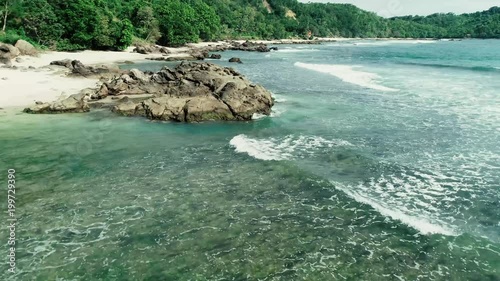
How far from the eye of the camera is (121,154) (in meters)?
16.1

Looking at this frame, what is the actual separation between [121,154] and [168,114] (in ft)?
20.1

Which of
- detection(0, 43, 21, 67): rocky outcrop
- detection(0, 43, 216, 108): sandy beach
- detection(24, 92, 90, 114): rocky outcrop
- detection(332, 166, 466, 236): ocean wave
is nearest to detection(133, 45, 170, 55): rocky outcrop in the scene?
detection(0, 43, 216, 108): sandy beach

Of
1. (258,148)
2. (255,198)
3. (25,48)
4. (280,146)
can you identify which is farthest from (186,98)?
(25,48)

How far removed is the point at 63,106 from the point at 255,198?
52.4 ft

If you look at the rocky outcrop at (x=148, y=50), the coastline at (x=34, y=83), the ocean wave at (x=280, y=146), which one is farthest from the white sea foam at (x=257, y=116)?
the rocky outcrop at (x=148, y=50)

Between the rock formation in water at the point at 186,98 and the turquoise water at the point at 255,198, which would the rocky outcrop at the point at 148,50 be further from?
the turquoise water at the point at 255,198

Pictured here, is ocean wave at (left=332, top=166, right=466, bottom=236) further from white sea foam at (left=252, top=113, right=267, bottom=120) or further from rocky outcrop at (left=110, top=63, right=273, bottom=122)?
rocky outcrop at (left=110, top=63, right=273, bottom=122)

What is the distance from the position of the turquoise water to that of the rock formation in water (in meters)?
1.09

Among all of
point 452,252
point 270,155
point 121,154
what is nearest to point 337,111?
point 270,155

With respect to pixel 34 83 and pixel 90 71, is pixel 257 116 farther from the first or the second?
pixel 90 71

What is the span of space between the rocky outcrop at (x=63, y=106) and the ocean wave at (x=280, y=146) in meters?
10.7

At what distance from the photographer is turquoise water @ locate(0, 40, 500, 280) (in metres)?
8.87

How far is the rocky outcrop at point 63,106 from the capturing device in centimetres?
2247

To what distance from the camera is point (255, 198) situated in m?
12.2
